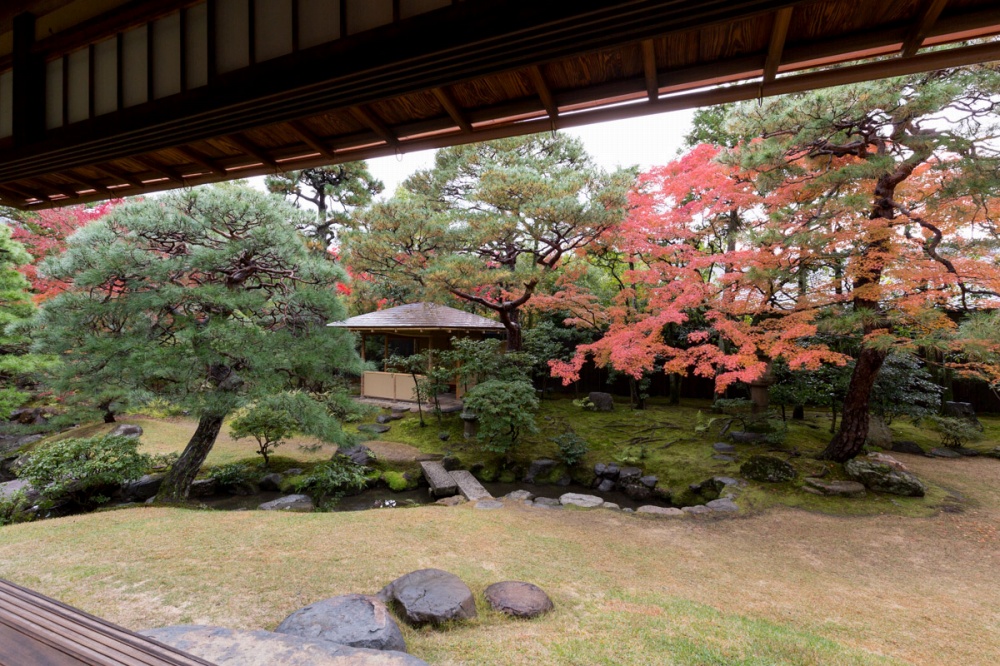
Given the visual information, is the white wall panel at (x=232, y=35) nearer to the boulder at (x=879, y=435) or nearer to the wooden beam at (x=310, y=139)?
the wooden beam at (x=310, y=139)

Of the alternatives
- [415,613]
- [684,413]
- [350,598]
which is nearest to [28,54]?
[350,598]

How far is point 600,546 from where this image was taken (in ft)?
14.0

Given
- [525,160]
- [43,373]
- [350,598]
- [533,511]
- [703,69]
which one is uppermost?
[525,160]

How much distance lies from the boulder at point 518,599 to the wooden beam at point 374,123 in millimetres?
2691

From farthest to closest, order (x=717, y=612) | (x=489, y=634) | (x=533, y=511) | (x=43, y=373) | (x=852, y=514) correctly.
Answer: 1. (x=43, y=373)
2. (x=533, y=511)
3. (x=852, y=514)
4. (x=717, y=612)
5. (x=489, y=634)

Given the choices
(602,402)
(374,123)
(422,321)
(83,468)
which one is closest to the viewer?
(374,123)

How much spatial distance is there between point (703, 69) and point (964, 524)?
6.18m

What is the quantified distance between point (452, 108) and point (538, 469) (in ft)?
20.8

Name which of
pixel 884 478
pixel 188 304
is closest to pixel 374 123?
pixel 188 304

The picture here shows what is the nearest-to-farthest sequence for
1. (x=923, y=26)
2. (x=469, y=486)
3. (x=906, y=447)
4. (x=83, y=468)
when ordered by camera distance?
(x=923, y=26)
(x=83, y=468)
(x=469, y=486)
(x=906, y=447)

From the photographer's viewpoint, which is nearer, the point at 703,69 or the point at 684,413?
the point at 703,69

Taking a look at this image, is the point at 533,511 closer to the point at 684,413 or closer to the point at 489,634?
the point at 489,634

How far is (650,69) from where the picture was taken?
4.51ft

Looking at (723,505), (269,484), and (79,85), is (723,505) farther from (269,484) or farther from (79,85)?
(79,85)
